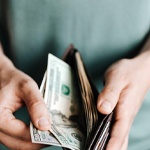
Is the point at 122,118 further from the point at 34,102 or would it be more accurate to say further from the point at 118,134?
the point at 34,102

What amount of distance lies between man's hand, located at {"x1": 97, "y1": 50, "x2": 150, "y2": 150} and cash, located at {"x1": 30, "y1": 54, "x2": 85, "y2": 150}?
2.7 inches

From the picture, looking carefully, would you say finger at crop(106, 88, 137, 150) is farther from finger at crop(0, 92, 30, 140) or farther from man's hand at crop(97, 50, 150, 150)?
finger at crop(0, 92, 30, 140)

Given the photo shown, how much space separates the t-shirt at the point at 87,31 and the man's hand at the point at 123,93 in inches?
A: 2.9

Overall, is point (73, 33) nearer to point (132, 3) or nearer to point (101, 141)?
point (132, 3)

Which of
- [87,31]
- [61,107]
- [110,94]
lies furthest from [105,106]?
[87,31]

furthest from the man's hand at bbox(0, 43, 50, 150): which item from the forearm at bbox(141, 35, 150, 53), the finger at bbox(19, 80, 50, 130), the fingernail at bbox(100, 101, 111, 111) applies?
the forearm at bbox(141, 35, 150, 53)

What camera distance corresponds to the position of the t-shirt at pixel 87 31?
2.97ft

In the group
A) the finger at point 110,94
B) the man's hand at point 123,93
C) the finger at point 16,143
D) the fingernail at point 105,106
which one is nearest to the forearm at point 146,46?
the man's hand at point 123,93

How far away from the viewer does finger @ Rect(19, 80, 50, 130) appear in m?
0.67

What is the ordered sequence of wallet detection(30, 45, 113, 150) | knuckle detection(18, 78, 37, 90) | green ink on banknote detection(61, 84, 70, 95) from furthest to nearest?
green ink on banknote detection(61, 84, 70, 95), knuckle detection(18, 78, 37, 90), wallet detection(30, 45, 113, 150)

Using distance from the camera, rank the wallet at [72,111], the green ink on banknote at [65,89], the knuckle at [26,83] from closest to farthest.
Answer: the wallet at [72,111] < the knuckle at [26,83] < the green ink on banknote at [65,89]

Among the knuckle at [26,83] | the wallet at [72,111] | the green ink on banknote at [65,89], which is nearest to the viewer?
the wallet at [72,111]

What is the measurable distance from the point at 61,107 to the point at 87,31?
218 mm

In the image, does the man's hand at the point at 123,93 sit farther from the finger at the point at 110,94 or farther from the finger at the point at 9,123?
the finger at the point at 9,123
